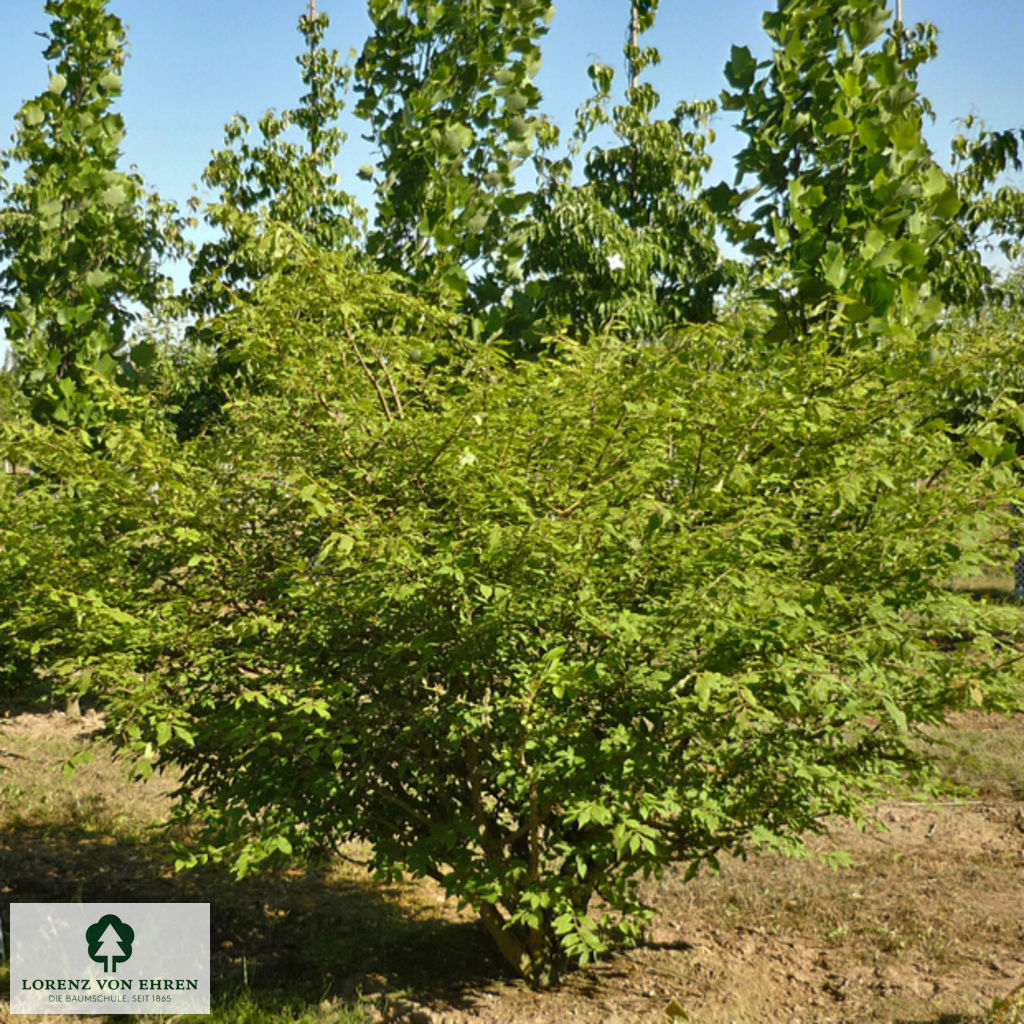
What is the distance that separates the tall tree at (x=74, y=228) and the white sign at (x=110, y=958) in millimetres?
2635

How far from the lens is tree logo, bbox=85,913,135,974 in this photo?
495 centimetres

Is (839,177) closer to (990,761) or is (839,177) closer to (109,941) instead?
(109,941)

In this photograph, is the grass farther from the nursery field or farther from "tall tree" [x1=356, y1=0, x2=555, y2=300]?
"tall tree" [x1=356, y1=0, x2=555, y2=300]

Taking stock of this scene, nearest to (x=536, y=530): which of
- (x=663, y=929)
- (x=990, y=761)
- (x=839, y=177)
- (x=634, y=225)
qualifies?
(x=839, y=177)

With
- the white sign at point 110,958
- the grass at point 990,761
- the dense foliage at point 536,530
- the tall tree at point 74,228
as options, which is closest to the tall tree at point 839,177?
the dense foliage at point 536,530

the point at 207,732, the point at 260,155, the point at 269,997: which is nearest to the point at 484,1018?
the point at 269,997

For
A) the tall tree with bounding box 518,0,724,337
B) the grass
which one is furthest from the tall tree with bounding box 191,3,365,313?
the grass

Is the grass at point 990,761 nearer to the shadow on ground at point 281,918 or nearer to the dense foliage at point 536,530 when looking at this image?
the shadow on ground at point 281,918

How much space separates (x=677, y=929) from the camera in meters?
5.59

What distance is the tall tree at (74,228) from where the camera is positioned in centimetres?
516

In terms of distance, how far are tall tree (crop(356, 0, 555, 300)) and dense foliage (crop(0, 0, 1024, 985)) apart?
0.02 meters

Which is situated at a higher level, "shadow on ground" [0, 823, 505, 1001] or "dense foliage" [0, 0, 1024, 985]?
"dense foliage" [0, 0, 1024, 985]

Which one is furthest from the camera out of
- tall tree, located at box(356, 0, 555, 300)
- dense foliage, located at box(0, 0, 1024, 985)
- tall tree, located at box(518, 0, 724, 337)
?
tall tree, located at box(518, 0, 724, 337)

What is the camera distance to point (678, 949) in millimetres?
5297
